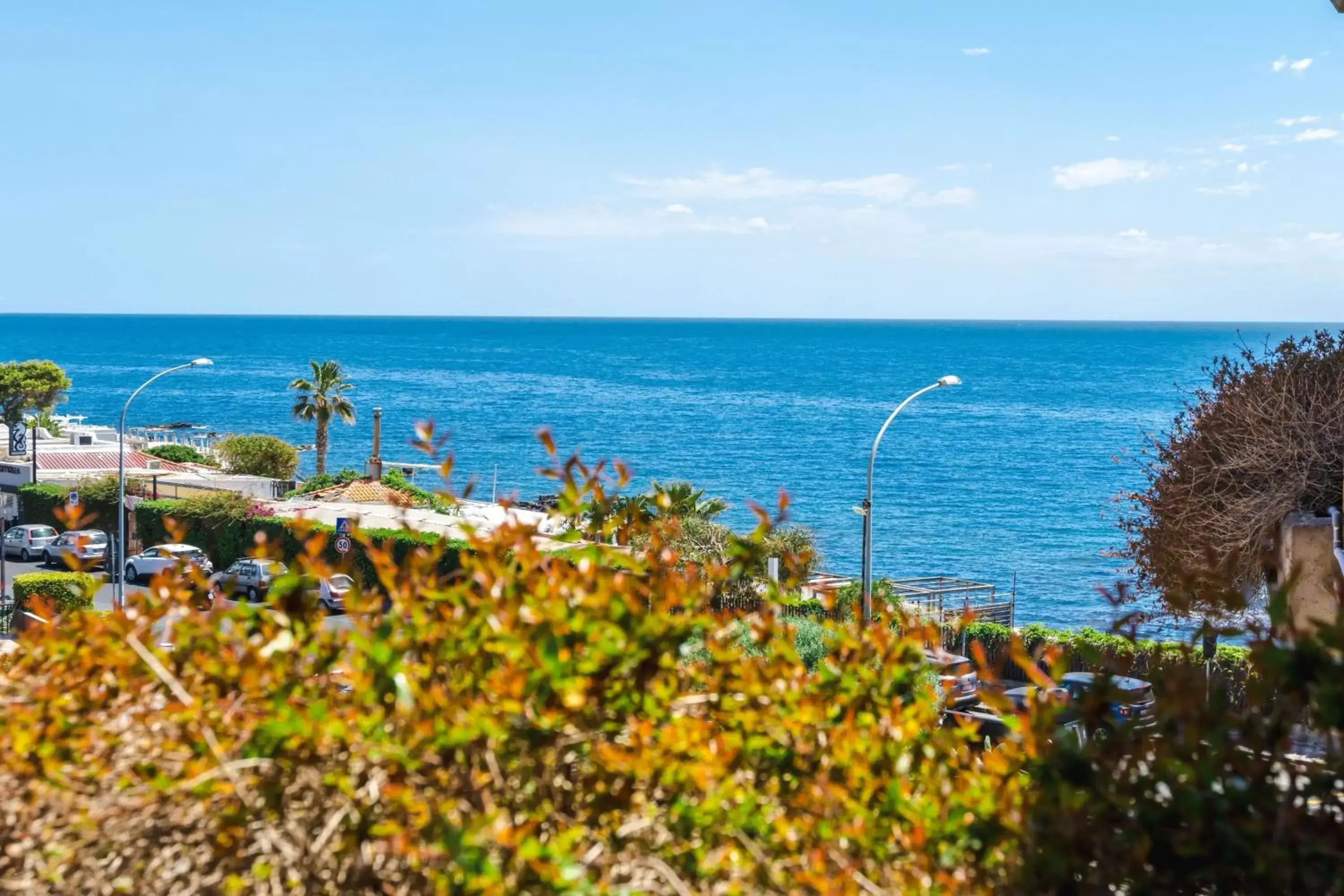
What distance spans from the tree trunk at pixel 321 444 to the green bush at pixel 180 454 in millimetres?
8802

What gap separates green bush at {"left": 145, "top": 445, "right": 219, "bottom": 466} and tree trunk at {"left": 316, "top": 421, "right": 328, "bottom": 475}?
880cm

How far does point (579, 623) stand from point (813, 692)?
2.72 feet

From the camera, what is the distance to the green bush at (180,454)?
73125 mm

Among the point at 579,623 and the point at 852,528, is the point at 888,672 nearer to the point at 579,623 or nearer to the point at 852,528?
the point at 579,623

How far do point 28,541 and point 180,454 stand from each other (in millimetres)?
30475

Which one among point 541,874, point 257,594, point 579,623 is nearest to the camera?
point 541,874

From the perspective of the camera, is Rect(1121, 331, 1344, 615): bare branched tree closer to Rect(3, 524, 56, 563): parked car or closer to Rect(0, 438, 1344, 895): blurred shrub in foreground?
Rect(0, 438, 1344, 895): blurred shrub in foreground

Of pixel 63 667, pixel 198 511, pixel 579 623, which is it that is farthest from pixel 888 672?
pixel 198 511

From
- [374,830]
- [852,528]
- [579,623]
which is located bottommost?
[852,528]

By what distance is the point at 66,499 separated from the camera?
4809cm

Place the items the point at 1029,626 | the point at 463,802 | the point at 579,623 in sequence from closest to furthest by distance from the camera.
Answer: the point at 463,802 → the point at 579,623 → the point at 1029,626

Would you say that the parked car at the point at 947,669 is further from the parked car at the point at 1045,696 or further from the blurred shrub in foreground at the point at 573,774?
the blurred shrub in foreground at the point at 573,774

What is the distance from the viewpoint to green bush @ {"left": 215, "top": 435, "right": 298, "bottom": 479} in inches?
2500

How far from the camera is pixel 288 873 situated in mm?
3010
